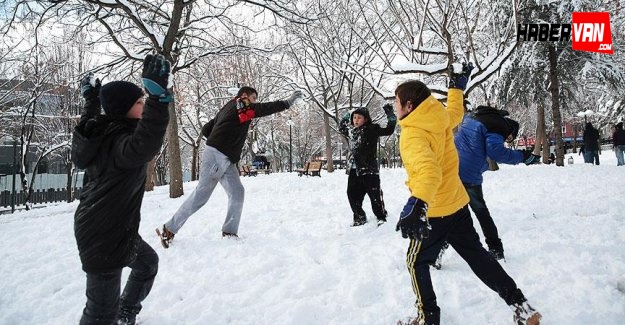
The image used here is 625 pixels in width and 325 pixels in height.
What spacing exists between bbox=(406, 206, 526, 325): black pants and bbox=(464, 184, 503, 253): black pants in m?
1.30

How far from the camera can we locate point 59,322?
261 centimetres

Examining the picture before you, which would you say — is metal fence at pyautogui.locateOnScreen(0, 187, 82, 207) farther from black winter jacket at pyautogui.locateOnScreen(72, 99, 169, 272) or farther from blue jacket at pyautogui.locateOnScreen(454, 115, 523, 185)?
blue jacket at pyautogui.locateOnScreen(454, 115, 523, 185)

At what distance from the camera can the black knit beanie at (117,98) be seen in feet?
6.47

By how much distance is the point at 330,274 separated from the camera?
3230 millimetres

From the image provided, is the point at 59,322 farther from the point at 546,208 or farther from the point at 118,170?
the point at 546,208

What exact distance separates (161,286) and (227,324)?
993 mm

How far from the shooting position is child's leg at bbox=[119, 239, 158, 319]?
2.27 metres

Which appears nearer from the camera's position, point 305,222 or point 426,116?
point 426,116

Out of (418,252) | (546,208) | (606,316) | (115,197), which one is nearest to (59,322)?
(115,197)

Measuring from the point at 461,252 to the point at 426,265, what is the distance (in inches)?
10.4

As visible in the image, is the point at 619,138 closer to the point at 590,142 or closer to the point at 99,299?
the point at 590,142

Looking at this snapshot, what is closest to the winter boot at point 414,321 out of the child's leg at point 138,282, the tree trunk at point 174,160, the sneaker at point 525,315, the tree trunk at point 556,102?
the sneaker at point 525,315

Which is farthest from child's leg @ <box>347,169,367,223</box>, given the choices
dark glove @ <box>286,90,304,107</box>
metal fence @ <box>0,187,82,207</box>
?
metal fence @ <box>0,187,82,207</box>

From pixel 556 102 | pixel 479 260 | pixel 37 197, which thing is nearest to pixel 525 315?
pixel 479 260
